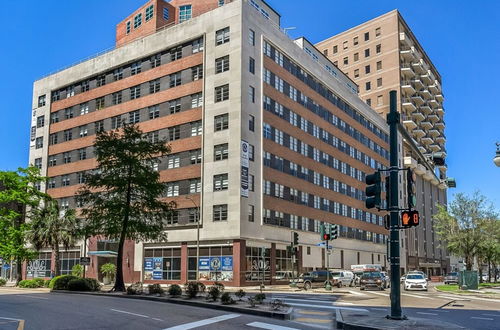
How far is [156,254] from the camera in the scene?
195 ft

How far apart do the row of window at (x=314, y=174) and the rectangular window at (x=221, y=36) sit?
13.1 m

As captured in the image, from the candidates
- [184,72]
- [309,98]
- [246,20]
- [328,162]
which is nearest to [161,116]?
[184,72]

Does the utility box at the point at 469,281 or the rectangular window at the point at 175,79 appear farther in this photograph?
the rectangular window at the point at 175,79

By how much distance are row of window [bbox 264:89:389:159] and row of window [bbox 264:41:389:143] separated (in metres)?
2.23

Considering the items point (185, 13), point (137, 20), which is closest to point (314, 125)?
point (185, 13)

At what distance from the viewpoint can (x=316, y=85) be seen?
7119 centimetres

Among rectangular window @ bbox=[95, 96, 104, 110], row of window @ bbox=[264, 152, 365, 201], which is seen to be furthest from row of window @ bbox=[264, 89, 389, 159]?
rectangular window @ bbox=[95, 96, 104, 110]

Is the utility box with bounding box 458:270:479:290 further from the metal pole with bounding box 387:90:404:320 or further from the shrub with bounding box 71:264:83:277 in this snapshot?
the shrub with bounding box 71:264:83:277

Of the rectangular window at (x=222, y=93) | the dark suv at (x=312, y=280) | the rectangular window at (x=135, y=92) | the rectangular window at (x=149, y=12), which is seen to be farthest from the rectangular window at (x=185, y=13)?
the dark suv at (x=312, y=280)

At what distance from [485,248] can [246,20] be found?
3638 centimetres

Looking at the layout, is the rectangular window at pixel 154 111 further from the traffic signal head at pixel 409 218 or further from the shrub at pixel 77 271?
the traffic signal head at pixel 409 218

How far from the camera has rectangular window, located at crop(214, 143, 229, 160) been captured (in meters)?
53.8

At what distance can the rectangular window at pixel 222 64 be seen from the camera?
55600 mm

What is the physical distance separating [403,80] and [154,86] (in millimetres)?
63793
